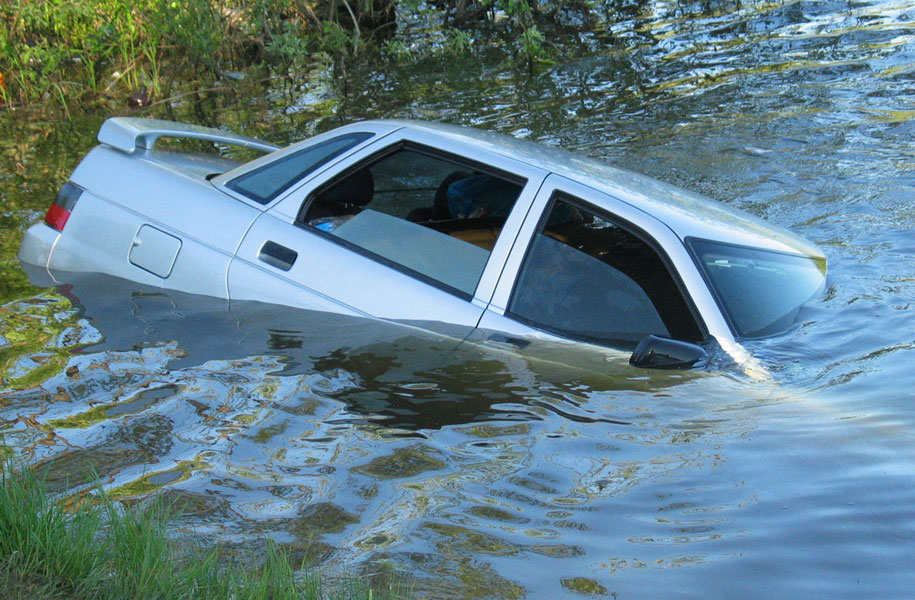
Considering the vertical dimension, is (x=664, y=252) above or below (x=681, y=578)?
above

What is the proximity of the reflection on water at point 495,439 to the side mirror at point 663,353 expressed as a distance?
248 mm

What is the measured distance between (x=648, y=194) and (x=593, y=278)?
0.68m

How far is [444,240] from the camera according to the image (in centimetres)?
457

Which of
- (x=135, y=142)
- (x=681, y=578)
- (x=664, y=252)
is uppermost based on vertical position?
(x=135, y=142)

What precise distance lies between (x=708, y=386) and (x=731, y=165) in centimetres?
472

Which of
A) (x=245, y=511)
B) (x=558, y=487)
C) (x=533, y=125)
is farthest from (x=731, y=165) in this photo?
(x=245, y=511)

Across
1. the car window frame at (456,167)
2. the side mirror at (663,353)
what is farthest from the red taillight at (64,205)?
the side mirror at (663,353)

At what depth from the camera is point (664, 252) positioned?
4.26 m

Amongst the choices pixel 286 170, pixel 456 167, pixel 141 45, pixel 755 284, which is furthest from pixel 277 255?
pixel 141 45

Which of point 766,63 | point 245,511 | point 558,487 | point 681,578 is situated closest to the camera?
point 681,578

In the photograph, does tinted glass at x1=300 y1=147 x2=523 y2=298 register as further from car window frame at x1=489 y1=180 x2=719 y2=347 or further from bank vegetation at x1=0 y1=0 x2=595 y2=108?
bank vegetation at x1=0 y1=0 x2=595 y2=108

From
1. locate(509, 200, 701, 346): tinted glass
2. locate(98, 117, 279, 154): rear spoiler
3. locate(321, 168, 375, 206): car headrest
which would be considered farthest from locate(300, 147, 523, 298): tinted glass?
locate(98, 117, 279, 154): rear spoiler

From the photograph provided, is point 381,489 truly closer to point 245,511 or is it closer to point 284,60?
point 245,511

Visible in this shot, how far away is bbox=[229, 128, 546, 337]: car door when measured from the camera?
4.40 metres
